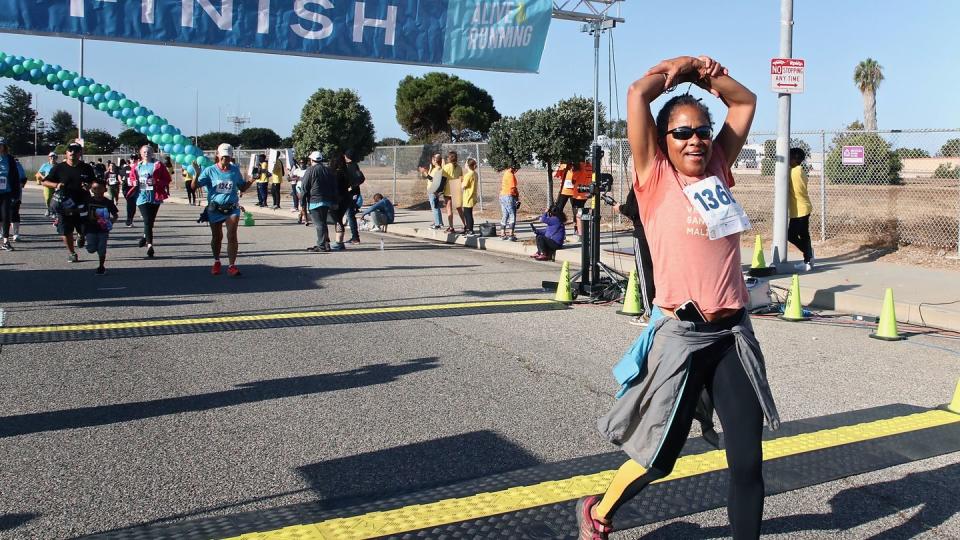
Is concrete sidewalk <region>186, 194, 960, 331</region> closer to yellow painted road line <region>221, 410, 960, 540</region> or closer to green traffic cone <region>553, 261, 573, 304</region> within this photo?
green traffic cone <region>553, 261, 573, 304</region>

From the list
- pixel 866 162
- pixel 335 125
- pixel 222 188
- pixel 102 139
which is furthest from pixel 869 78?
pixel 102 139

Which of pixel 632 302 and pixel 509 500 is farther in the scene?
pixel 632 302

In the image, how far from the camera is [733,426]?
301cm

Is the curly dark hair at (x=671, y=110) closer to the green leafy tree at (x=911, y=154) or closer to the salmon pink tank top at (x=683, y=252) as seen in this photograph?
the salmon pink tank top at (x=683, y=252)

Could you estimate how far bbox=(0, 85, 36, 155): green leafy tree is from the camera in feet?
240

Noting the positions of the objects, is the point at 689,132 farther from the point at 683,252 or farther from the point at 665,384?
the point at 665,384

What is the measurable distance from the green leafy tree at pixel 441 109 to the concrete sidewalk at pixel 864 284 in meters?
45.2

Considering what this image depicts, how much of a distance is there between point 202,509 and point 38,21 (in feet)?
32.1

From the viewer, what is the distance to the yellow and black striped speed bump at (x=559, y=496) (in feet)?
12.0

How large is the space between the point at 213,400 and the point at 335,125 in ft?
114

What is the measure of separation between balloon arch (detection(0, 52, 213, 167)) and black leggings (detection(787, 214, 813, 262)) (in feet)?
27.7

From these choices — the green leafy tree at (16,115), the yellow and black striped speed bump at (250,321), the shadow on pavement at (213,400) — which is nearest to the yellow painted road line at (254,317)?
the yellow and black striped speed bump at (250,321)

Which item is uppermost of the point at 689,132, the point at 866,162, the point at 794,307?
the point at 866,162

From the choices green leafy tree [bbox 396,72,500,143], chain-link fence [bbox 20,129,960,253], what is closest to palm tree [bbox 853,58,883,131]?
green leafy tree [bbox 396,72,500,143]
